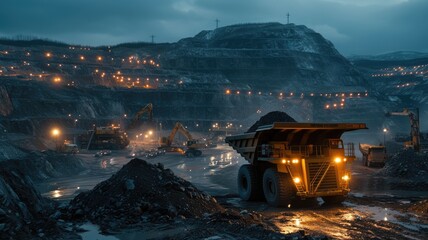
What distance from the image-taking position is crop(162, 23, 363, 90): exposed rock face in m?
131

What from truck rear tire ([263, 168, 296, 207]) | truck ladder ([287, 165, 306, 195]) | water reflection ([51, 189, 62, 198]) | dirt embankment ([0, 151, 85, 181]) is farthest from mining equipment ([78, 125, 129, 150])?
truck ladder ([287, 165, 306, 195])

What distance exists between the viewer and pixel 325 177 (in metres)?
15.6

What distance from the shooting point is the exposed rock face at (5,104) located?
6561cm

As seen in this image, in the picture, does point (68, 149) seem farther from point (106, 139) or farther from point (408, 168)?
point (408, 168)

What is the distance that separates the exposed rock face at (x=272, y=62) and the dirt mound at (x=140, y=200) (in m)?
113

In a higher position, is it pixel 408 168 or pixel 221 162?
pixel 408 168

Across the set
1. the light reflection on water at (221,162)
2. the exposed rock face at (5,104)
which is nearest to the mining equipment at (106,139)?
the light reflection on water at (221,162)

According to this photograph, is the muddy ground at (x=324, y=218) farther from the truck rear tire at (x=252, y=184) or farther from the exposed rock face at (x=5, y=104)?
the exposed rock face at (x=5, y=104)

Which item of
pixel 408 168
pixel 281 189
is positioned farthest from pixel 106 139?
pixel 281 189

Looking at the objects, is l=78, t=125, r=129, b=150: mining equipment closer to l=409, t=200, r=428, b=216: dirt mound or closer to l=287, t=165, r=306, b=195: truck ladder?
l=287, t=165, r=306, b=195: truck ladder

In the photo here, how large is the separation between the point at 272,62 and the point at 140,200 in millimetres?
125263

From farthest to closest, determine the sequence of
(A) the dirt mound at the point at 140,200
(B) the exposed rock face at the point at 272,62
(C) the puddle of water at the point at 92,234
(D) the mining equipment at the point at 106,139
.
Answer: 1. (B) the exposed rock face at the point at 272,62
2. (D) the mining equipment at the point at 106,139
3. (A) the dirt mound at the point at 140,200
4. (C) the puddle of water at the point at 92,234

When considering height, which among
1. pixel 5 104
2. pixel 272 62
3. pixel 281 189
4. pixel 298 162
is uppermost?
pixel 272 62

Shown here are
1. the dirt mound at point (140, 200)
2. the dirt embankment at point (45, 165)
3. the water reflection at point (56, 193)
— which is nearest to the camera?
the dirt mound at point (140, 200)
